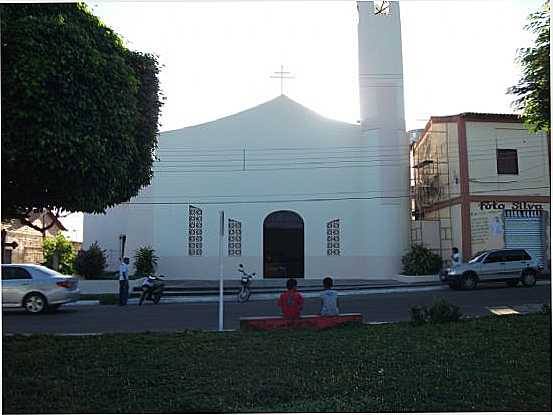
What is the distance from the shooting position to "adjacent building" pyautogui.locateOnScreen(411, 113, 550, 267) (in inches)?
867

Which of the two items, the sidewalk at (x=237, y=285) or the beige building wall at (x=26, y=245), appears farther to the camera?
the sidewalk at (x=237, y=285)

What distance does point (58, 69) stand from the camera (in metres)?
6.44

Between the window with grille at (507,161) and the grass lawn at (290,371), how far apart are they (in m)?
14.0

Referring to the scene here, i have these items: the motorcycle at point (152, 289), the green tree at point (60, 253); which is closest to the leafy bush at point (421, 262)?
the motorcycle at point (152, 289)

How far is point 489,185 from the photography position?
2294cm

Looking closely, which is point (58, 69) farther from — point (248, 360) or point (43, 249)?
point (43, 249)

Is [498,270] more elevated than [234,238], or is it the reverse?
[234,238]

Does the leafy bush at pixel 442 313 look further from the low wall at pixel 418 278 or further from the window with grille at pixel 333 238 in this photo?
the window with grille at pixel 333 238

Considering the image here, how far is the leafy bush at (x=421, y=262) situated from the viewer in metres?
23.0

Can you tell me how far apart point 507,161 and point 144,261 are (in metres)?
14.3

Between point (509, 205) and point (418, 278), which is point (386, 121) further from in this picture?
point (418, 278)

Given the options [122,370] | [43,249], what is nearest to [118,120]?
[122,370]

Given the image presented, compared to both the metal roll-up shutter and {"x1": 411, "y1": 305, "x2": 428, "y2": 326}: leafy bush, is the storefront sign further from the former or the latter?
{"x1": 411, "y1": 305, "x2": 428, "y2": 326}: leafy bush

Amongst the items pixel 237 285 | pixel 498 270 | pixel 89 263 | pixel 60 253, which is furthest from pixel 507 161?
pixel 60 253
